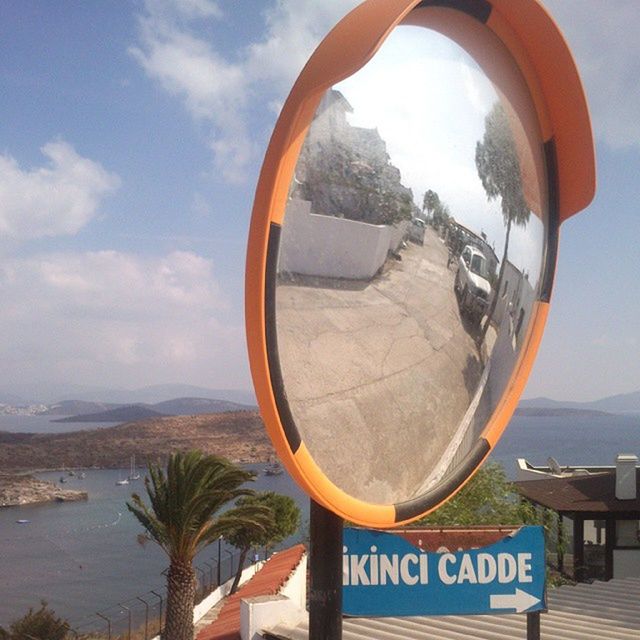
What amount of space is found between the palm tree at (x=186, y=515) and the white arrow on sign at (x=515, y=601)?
41.4 ft

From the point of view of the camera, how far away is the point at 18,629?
21078 millimetres

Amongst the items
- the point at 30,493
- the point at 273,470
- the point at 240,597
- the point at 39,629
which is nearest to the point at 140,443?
the point at 273,470

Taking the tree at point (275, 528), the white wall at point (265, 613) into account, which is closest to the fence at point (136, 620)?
the tree at point (275, 528)

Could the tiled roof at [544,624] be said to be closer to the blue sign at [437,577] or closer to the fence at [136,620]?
the blue sign at [437,577]

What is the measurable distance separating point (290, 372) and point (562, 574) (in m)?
17.6

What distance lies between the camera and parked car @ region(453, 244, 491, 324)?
4.38m

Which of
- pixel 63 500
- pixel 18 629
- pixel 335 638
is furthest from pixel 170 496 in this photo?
pixel 63 500

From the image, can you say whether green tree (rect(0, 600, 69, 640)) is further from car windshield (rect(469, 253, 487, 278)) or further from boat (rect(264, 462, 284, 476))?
boat (rect(264, 462, 284, 476))

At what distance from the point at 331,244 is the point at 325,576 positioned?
6.23 feet

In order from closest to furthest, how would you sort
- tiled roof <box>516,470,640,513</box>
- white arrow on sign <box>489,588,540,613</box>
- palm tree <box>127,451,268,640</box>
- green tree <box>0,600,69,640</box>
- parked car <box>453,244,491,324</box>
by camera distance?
parked car <box>453,244,491,324</box>, white arrow on sign <box>489,588,540,613</box>, palm tree <box>127,451,268,640</box>, tiled roof <box>516,470,640,513</box>, green tree <box>0,600,69,640</box>

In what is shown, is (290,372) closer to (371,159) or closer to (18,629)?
(371,159)

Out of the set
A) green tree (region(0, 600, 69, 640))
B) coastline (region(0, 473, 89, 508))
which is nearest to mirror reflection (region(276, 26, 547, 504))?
green tree (region(0, 600, 69, 640))

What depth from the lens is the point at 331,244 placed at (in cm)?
368

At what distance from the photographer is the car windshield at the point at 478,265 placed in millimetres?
4441
